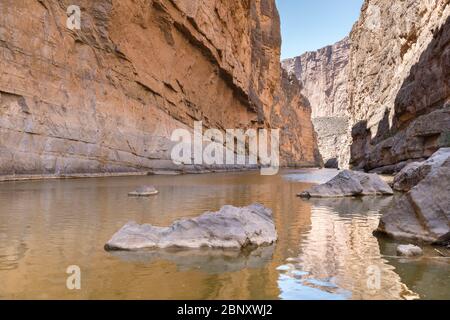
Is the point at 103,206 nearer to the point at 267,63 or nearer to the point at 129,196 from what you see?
the point at 129,196

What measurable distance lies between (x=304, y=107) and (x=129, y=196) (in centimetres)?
8191

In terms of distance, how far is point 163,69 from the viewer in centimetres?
3058

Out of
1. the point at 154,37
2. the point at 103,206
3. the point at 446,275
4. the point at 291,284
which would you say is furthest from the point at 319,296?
the point at 154,37

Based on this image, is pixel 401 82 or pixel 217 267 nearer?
pixel 217 267

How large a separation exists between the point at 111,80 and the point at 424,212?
22578 millimetres

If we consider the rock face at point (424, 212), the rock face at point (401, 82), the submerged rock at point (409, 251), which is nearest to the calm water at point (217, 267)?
the submerged rock at point (409, 251)

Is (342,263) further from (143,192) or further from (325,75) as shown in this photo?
(325,75)

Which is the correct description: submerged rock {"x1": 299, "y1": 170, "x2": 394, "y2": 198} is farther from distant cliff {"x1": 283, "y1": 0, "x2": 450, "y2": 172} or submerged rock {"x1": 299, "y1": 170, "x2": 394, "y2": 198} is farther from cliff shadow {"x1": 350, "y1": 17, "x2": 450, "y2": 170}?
distant cliff {"x1": 283, "y1": 0, "x2": 450, "y2": 172}

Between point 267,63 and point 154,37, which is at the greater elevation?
point 267,63

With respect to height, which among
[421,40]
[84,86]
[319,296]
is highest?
[421,40]

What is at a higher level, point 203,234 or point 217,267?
point 203,234

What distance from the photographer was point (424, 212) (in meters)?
5.85

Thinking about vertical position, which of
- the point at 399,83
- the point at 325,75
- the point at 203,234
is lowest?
the point at 203,234

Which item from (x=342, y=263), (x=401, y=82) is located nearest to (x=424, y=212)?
(x=342, y=263)
